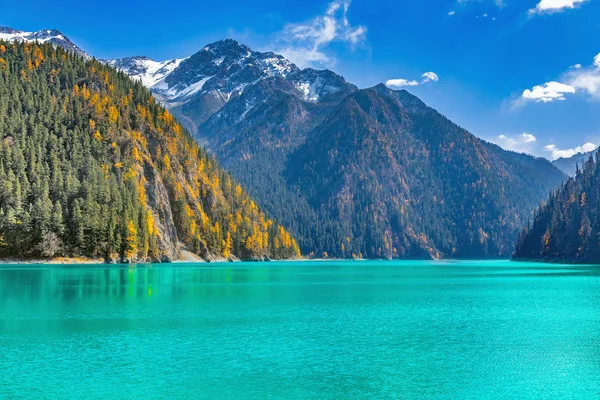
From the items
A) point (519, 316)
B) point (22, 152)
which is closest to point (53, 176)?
point (22, 152)

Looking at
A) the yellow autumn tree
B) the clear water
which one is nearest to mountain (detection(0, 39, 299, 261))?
the yellow autumn tree

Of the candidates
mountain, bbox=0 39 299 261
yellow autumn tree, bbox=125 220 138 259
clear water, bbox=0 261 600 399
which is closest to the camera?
clear water, bbox=0 261 600 399

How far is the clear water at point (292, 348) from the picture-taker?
85.6 feet

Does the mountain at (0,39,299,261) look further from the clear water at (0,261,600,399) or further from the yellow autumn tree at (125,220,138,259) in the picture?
the clear water at (0,261,600,399)

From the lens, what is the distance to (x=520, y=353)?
34.2 metres

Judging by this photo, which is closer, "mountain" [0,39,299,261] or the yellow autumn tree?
"mountain" [0,39,299,261]

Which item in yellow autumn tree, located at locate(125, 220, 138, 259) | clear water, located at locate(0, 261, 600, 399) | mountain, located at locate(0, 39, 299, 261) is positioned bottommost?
clear water, located at locate(0, 261, 600, 399)

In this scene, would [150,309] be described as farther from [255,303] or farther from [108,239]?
[108,239]

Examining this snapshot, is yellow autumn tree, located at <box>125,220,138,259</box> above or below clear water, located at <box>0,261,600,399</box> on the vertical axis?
above

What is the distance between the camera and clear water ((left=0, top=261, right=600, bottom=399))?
2609 cm

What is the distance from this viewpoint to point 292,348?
34.9 m

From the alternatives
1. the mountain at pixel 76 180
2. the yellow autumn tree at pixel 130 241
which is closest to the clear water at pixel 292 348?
the mountain at pixel 76 180

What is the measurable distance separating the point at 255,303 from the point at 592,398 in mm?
38357

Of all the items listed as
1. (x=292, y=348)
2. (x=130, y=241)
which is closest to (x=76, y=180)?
(x=130, y=241)
